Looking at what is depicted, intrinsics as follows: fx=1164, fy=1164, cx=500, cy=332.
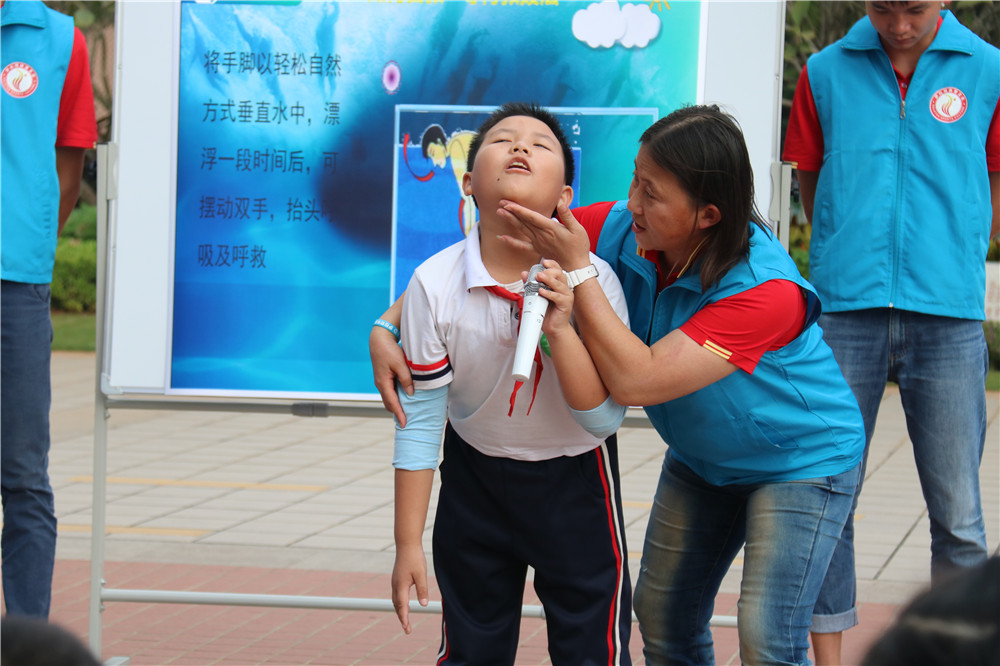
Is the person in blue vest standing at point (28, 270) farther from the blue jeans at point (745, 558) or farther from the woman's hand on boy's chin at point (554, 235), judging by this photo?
the blue jeans at point (745, 558)

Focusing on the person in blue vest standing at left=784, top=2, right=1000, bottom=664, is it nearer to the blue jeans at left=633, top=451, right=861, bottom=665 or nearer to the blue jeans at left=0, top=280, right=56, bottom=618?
the blue jeans at left=633, top=451, right=861, bottom=665

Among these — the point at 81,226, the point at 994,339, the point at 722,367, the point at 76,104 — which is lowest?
the point at 994,339

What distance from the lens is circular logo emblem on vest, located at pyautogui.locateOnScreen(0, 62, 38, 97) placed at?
3051mm

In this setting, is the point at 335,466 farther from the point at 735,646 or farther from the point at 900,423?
the point at 900,423

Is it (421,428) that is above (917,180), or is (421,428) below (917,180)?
below

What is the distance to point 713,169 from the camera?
2201mm

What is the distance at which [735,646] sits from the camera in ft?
12.3

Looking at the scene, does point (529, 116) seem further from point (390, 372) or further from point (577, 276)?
point (390, 372)

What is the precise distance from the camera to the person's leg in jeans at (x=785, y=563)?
2.28 m

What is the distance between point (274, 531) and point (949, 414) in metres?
3.24

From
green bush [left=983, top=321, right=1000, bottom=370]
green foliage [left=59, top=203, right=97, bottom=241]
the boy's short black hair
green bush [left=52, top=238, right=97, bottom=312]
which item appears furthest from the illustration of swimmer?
green foliage [left=59, top=203, right=97, bottom=241]

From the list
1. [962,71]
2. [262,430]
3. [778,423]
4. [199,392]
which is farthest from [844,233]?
[262,430]

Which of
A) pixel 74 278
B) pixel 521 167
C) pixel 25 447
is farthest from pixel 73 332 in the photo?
pixel 521 167

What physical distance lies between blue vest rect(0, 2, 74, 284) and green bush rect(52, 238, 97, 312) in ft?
39.7
